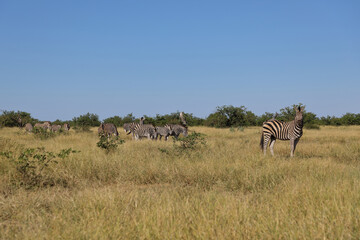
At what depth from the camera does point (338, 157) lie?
9.80 metres

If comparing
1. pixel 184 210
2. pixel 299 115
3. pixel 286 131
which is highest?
pixel 299 115

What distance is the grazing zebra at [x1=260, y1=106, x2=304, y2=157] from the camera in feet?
32.5

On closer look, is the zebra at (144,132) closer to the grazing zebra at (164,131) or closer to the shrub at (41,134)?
the grazing zebra at (164,131)

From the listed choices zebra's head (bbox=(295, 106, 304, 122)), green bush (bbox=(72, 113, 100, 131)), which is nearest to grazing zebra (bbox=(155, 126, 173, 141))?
zebra's head (bbox=(295, 106, 304, 122))

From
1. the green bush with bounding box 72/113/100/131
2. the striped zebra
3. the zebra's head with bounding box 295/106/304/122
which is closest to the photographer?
the zebra's head with bounding box 295/106/304/122

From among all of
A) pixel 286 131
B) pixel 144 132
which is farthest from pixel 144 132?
pixel 286 131

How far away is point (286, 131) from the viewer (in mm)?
10477

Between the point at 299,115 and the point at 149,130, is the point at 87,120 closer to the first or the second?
the point at 149,130

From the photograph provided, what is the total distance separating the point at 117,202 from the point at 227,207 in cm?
148

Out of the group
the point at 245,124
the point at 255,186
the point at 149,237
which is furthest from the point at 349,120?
the point at 149,237

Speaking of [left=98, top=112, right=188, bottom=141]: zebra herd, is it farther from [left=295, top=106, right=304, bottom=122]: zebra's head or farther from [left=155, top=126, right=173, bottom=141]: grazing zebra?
[left=295, top=106, right=304, bottom=122]: zebra's head

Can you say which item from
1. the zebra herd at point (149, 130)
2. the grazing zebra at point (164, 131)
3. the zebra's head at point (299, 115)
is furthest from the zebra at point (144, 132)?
the zebra's head at point (299, 115)

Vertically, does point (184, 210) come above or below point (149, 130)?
below

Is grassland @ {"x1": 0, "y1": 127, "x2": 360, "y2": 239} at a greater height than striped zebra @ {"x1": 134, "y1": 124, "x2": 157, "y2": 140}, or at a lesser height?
lesser
